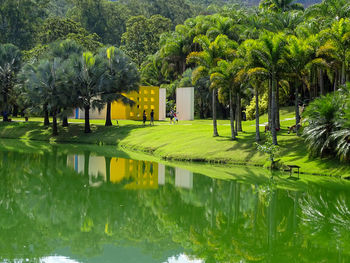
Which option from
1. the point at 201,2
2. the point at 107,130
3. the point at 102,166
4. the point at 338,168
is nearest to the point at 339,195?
the point at 338,168

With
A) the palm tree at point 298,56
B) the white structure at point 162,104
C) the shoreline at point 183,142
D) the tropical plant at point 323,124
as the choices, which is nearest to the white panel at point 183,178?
the shoreline at point 183,142

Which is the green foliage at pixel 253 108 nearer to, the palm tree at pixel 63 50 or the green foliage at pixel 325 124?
the palm tree at pixel 63 50

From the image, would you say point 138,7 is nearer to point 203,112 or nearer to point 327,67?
point 203,112

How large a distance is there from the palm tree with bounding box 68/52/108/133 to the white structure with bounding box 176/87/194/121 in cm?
1292

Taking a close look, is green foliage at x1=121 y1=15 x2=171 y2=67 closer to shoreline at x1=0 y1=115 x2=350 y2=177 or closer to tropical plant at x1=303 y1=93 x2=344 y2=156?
shoreline at x1=0 y1=115 x2=350 y2=177

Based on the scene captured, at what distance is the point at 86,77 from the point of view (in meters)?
54.2

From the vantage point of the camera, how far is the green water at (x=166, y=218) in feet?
44.1

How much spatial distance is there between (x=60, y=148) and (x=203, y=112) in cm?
2709

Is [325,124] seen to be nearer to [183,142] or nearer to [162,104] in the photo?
[183,142]

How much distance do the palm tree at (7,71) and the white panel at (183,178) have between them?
1496 inches

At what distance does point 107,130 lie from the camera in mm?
55625

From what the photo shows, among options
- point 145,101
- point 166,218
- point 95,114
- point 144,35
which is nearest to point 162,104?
point 145,101

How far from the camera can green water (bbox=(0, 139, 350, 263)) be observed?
1345cm

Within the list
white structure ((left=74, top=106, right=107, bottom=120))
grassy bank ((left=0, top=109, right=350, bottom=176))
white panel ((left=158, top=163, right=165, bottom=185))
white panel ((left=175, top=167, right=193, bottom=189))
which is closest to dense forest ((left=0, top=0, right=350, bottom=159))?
grassy bank ((left=0, top=109, right=350, bottom=176))
